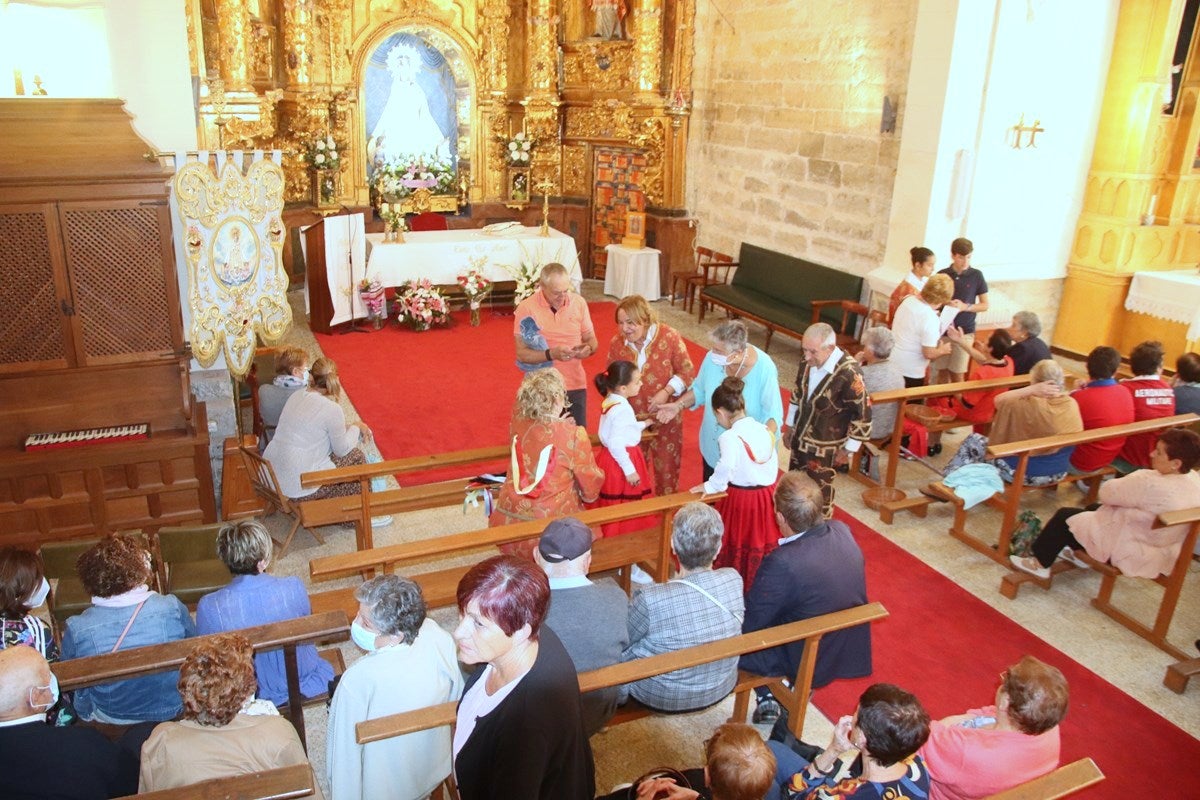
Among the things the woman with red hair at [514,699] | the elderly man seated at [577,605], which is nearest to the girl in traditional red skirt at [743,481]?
the elderly man seated at [577,605]

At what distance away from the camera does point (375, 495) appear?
5125 millimetres

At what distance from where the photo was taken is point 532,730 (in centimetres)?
236

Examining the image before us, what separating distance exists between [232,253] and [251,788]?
4.25m

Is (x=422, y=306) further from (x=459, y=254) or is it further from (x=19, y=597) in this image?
(x=19, y=597)

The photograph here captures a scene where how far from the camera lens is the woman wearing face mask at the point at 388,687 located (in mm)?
2781

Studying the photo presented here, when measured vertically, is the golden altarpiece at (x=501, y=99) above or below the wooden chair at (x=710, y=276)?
above

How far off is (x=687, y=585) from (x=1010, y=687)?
1107 mm

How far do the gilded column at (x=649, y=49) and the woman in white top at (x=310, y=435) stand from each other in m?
7.79

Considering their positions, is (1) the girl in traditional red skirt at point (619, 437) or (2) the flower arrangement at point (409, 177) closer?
(1) the girl in traditional red skirt at point (619, 437)

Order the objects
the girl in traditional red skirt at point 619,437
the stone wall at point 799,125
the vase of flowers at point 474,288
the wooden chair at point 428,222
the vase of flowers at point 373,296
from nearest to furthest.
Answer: the girl in traditional red skirt at point 619,437 → the stone wall at point 799,125 → the vase of flowers at point 373,296 → the vase of flowers at point 474,288 → the wooden chair at point 428,222

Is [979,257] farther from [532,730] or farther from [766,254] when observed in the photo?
[532,730]

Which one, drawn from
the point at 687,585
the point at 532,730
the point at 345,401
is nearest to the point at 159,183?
the point at 345,401

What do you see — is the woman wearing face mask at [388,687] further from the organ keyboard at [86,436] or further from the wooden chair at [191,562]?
the organ keyboard at [86,436]

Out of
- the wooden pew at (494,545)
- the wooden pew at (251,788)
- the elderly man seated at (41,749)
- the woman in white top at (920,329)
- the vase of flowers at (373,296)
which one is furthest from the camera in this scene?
the vase of flowers at (373,296)
